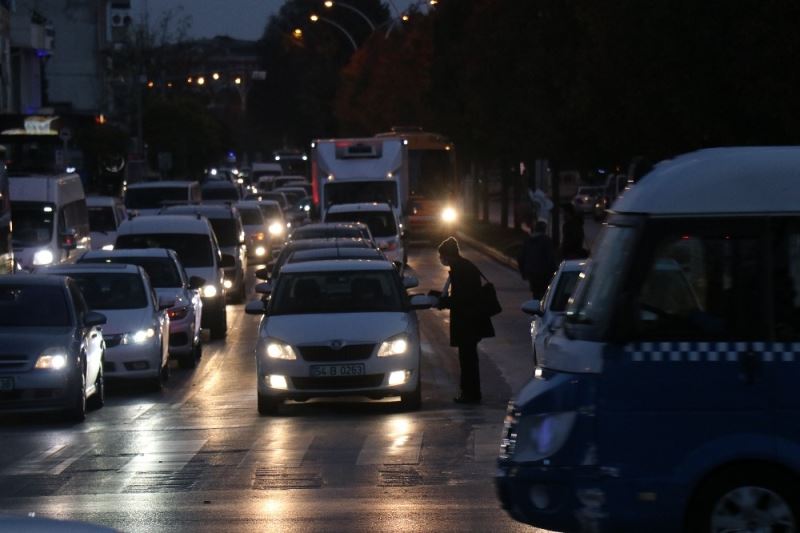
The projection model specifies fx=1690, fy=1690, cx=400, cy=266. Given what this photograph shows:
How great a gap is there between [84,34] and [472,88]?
48.6 m

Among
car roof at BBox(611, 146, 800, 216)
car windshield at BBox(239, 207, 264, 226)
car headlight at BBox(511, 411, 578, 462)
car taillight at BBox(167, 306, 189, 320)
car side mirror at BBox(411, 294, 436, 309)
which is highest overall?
car roof at BBox(611, 146, 800, 216)

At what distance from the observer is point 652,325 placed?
8.50m

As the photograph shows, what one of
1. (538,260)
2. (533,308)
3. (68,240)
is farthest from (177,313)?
(68,240)

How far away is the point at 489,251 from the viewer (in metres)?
50.9

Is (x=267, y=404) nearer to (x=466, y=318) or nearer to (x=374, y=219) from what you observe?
(x=466, y=318)

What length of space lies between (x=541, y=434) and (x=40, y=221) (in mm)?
25266

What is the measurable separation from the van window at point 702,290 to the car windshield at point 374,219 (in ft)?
97.4

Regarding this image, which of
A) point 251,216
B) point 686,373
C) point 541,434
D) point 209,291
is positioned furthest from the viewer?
point 251,216

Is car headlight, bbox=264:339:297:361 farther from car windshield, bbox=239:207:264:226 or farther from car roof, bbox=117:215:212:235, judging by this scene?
car windshield, bbox=239:207:264:226

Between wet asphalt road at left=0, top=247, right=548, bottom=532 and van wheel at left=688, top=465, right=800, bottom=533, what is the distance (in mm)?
1920

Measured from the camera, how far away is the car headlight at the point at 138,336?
19.9m

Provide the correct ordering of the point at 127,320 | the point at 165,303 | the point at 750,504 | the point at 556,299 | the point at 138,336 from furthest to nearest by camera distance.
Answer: the point at 165,303 → the point at 127,320 → the point at 138,336 → the point at 556,299 → the point at 750,504

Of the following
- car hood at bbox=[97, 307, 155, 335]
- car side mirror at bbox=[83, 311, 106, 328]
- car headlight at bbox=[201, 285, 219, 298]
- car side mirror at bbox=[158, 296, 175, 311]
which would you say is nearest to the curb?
car headlight at bbox=[201, 285, 219, 298]

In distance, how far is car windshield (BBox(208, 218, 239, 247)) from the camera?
34656 mm
